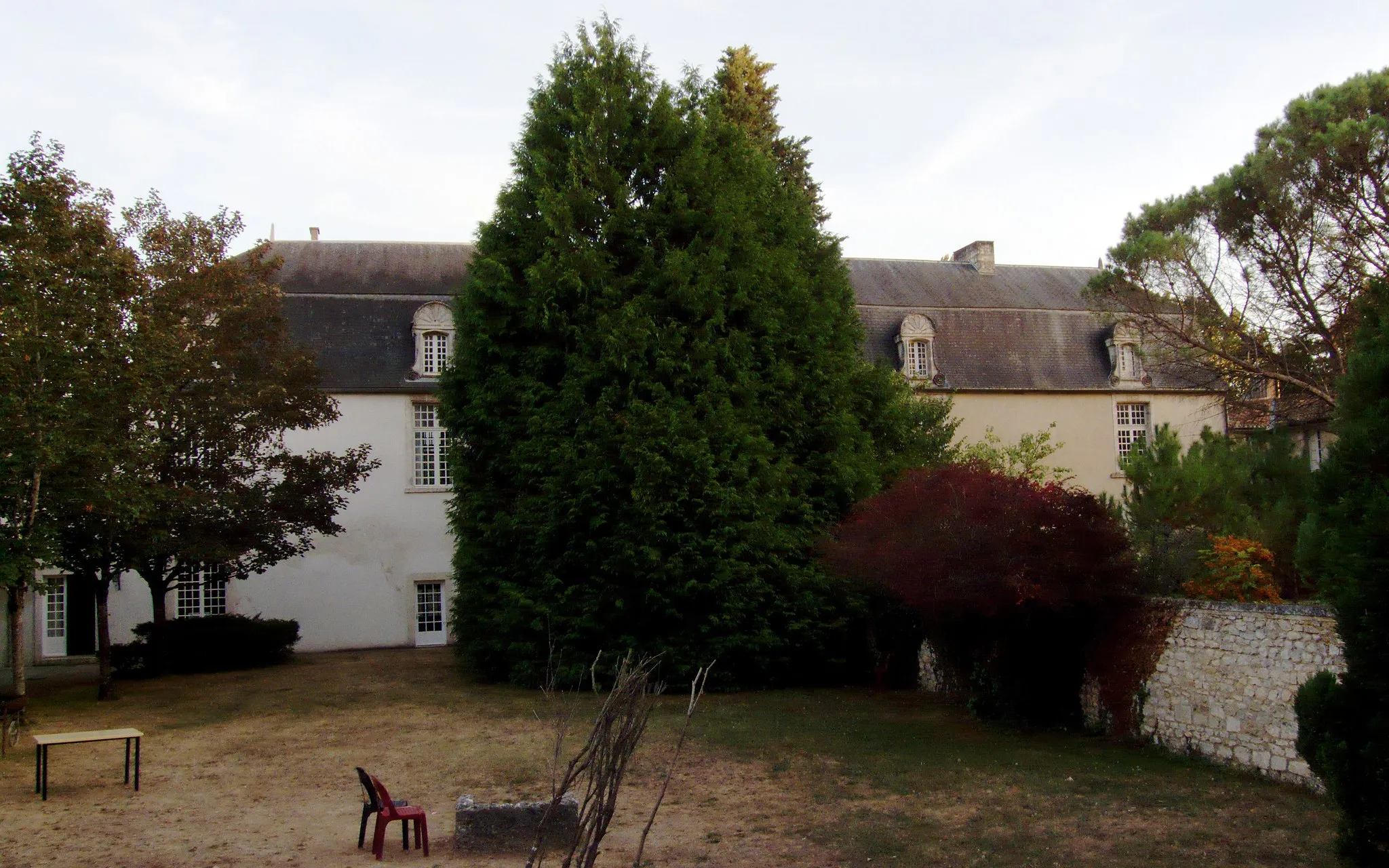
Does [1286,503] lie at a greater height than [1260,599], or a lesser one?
greater

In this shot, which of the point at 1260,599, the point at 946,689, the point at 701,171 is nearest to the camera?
the point at 1260,599

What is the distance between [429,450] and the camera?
80.2 feet

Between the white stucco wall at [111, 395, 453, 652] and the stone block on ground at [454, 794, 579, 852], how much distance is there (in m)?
16.3

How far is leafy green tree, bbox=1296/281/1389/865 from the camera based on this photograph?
551cm

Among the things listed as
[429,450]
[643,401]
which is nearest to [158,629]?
[429,450]

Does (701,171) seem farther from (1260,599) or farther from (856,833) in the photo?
(856,833)

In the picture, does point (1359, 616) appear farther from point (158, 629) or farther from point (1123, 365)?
point (1123, 365)

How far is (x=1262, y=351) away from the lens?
622 inches

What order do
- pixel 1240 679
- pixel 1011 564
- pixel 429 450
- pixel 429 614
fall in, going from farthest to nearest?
pixel 429 450 → pixel 429 614 → pixel 1011 564 → pixel 1240 679

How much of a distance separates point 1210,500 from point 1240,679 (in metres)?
5.69

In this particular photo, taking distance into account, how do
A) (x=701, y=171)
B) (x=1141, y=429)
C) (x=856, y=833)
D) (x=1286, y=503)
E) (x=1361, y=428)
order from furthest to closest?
(x=1141, y=429), (x=701, y=171), (x=1286, y=503), (x=856, y=833), (x=1361, y=428)

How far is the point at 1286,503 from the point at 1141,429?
48.0 feet

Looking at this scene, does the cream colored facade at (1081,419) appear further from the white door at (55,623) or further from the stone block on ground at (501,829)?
the white door at (55,623)

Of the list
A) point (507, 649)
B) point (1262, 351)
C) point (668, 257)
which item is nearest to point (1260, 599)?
point (1262, 351)
